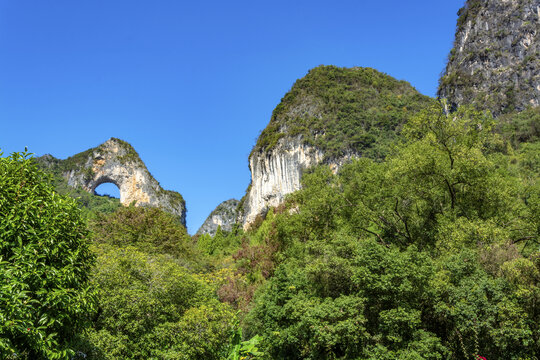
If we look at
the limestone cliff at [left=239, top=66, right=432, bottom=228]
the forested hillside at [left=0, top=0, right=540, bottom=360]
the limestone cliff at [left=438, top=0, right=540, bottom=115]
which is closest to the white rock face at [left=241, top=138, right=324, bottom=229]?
the limestone cliff at [left=239, top=66, right=432, bottom=228]

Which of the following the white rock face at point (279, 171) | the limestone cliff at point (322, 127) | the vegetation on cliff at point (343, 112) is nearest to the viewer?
the white rock face at point (279, 171)

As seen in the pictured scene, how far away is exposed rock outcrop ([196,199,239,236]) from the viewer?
110056 millimetres

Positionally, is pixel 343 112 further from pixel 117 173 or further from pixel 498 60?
pixel 117 173

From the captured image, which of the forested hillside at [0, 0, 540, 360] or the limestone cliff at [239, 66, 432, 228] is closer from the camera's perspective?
the forested hillside at [0, 0, 540, 360]

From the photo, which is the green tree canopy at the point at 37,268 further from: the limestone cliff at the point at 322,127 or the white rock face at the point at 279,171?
the white rock face at the point at 279,171

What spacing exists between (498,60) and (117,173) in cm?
7900

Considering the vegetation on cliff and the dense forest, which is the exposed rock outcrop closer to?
the vegetation on cliff

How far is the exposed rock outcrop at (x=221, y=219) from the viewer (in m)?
110

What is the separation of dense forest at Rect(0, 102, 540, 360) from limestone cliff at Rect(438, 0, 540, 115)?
5696 centimetres

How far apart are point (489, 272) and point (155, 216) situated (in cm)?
2050

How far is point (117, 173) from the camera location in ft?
294

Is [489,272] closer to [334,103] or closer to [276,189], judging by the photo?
[276,189]

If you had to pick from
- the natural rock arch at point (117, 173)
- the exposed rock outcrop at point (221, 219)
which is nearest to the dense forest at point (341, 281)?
the natural rock arch at point (117, 173)

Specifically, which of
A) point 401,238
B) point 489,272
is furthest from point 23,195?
point 401,238
